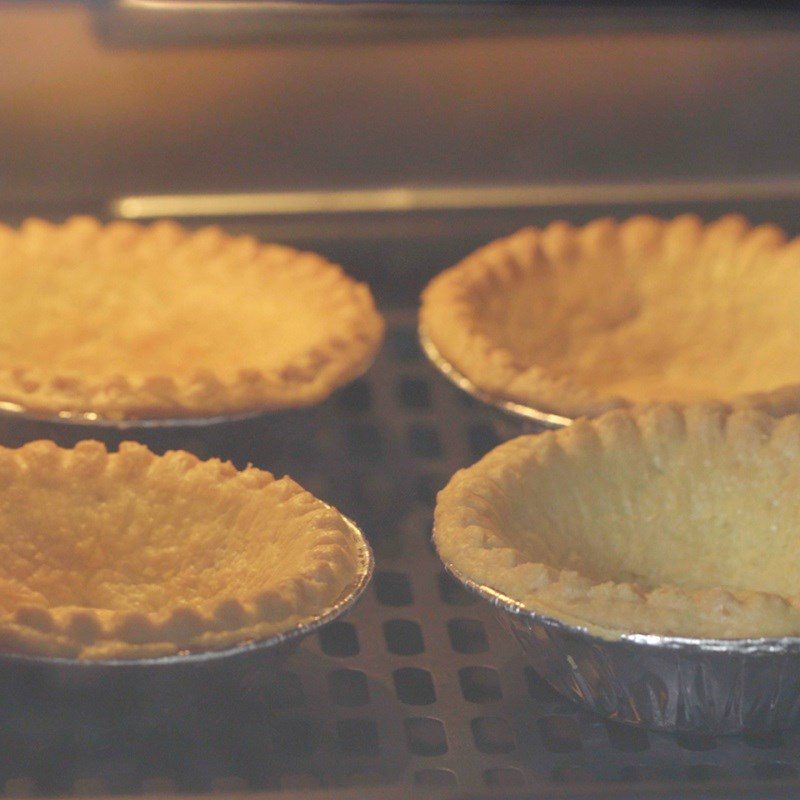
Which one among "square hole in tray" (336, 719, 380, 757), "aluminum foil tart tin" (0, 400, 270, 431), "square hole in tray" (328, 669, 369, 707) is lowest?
"square hole in tray" (328, 669, 369, 707)

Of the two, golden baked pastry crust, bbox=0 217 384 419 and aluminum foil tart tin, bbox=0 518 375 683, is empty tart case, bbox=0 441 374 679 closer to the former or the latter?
aluminum foil tart tin, bbox=0 518 375 683

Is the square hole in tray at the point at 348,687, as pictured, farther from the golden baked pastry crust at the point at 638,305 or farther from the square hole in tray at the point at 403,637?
the golden baked pastry crust at the point at 638,305

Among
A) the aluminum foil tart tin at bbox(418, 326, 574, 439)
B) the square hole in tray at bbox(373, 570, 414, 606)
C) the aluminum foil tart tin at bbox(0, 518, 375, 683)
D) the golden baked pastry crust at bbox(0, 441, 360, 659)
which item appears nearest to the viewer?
the aluminum foil tart tin at bbox(0, 518, 375, 683)

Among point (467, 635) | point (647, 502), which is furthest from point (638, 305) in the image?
point (467, 635)

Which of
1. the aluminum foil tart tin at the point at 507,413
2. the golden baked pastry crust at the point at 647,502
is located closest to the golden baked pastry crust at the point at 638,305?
the aluminum foil tart tin at the point at 507,413

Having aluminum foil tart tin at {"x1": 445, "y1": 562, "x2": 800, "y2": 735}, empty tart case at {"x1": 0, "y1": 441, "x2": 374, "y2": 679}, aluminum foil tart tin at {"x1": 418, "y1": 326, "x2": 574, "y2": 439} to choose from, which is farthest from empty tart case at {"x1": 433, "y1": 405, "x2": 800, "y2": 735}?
aluminum foil tart tin at {"x1": 418, "y1": 326, "x2": 574, "y2": 439}

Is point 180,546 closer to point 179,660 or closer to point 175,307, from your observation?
point 179,660
